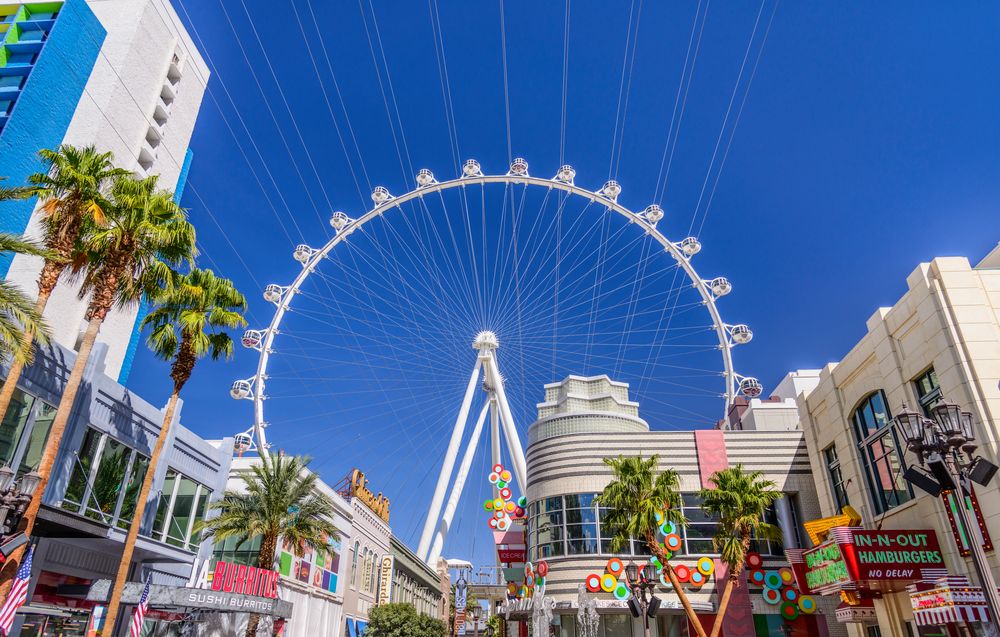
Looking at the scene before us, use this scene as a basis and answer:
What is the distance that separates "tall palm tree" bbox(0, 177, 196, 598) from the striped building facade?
29159 mm

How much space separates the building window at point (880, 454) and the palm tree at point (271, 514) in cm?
2652

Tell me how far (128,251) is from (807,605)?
3968 centimetres

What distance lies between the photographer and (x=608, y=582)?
40719 mm

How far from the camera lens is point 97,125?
165 feet

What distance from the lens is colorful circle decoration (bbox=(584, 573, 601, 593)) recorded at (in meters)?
40.6

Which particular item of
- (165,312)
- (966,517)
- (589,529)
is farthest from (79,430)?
(589,529)

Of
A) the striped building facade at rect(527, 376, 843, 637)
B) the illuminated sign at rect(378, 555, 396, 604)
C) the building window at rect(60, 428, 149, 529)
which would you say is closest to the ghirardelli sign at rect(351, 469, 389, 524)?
the illuminated sign at rect(378, 555, 396, 604)

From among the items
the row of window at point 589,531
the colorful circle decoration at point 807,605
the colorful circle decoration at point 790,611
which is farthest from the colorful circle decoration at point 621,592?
the colorful circle decoration at point 807,605

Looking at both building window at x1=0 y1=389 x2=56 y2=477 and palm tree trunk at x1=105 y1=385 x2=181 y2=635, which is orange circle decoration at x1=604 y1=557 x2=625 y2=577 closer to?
palm tree trunk at x1=105 y1=385 x2=181 y2=635

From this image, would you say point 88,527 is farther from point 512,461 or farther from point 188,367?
point 512,461

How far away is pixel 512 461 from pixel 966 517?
44588mm

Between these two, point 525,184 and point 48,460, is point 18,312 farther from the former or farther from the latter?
point 525,184

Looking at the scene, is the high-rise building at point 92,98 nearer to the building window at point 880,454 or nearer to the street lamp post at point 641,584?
the street lamp post at point 641,584

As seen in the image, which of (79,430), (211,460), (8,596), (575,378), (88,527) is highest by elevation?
(575,378)
